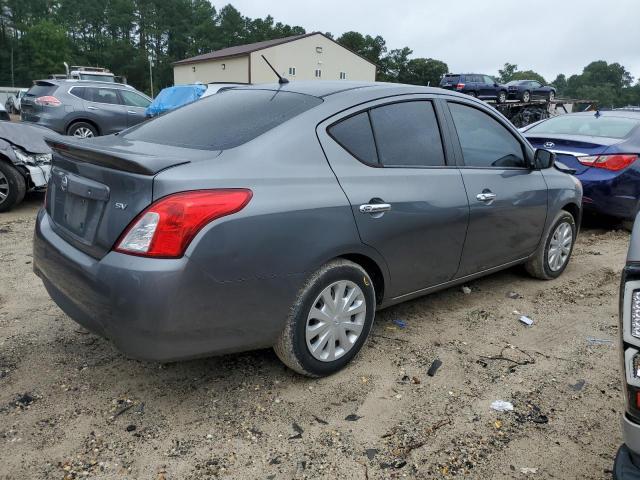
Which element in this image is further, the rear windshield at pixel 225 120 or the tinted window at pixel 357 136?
the tinted window at pixel 357 136

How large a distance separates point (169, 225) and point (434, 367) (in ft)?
5.98

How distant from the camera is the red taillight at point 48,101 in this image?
1119 centimetres

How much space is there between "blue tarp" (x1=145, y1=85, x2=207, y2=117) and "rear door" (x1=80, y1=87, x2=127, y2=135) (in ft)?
2.26

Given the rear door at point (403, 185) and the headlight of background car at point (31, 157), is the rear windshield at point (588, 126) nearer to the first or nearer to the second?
the rear door at point (403, 185)

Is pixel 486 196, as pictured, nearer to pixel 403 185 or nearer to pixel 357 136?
pixel 403 185

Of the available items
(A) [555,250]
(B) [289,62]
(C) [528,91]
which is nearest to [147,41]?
(B) [289,62]

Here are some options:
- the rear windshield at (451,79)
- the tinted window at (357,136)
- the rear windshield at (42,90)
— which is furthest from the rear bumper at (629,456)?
the rear windshield at (451,79)

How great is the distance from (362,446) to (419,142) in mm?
1885

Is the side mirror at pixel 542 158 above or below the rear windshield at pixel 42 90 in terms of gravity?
below

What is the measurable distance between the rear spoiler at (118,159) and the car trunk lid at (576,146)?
551 cm

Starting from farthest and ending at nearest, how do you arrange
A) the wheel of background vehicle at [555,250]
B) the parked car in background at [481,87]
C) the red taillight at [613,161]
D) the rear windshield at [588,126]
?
the parked car in background at [481,87]
the rear windshield at [588,126]
the red taillight at [613,161]
the wheel of background vehicle at [555,250]

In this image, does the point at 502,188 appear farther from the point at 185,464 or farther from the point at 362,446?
the point at 185,464

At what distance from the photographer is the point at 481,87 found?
85.7 feet

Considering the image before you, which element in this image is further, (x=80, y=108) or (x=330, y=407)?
(x=80, y=108)
